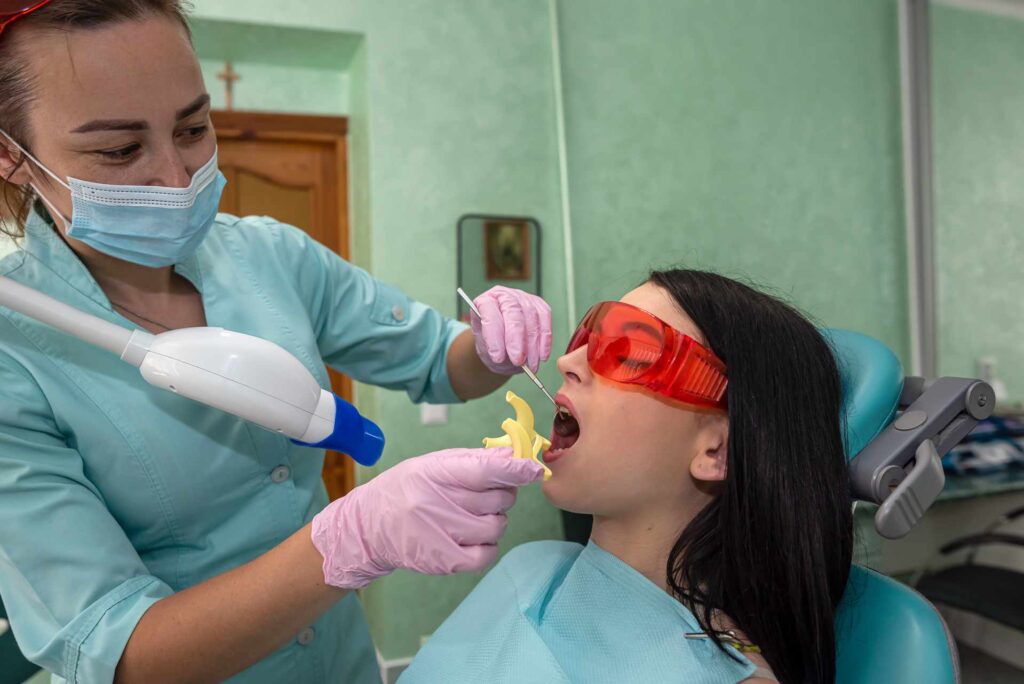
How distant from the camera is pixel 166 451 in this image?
1.05m

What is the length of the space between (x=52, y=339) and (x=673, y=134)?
2.54 m

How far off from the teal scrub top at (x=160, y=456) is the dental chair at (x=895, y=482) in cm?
79

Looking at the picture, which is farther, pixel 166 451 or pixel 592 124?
pixel 592 124

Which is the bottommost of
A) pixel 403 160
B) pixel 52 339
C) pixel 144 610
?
pixel 144 610

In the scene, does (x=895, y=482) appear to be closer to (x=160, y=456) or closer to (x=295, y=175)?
(x=160, y=456)

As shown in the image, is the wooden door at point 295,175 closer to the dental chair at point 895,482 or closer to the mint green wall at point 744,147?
the mint green wall at point 744,147

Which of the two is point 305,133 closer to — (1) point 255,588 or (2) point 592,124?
(2) point 592,124

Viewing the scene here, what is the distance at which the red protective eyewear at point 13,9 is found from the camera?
889 millimetres

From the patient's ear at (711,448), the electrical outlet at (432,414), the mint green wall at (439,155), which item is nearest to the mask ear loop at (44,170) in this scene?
the patient's ear at (711,448)

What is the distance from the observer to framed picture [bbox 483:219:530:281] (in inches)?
112

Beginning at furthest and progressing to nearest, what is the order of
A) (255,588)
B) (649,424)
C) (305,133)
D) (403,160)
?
1. (305,133)
2. (403,160)
3. (649,424)
4. (255,588)

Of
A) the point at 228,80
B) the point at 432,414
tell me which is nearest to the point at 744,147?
the point at 432,414

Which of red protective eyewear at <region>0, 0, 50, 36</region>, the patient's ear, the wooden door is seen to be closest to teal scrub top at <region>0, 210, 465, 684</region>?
red protective eyewear at <region>0, 0, 50, 36</region>

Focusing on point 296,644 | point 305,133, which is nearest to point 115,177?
point 296,644
